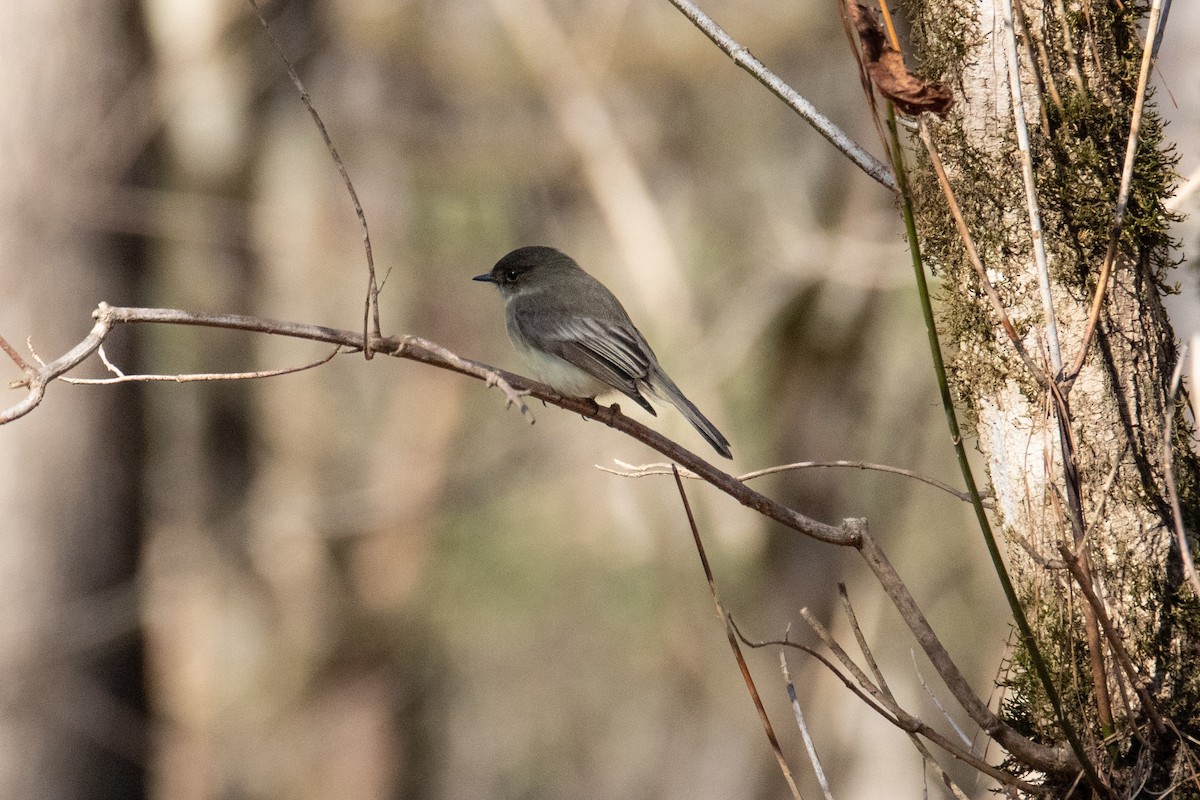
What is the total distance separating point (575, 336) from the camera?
4.66 m

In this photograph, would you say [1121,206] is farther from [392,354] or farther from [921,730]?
[392,354]

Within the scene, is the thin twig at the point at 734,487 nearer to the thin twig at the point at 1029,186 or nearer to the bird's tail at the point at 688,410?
the thin twig at the point at 1029,186

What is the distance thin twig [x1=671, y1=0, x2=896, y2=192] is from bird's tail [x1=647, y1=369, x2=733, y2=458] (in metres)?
1.54

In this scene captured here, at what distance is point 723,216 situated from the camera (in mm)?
10977

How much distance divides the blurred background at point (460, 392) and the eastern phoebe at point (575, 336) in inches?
116

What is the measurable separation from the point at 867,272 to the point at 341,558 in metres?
5.29

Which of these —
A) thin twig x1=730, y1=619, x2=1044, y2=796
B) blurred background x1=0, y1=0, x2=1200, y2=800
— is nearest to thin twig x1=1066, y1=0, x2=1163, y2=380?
thin twig x1=730, y1=619, x2=1044, y2=796

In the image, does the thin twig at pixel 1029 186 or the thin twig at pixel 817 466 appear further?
the thin twig at pixel 817 466

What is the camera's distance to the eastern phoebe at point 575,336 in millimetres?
4406

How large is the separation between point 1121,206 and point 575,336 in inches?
112

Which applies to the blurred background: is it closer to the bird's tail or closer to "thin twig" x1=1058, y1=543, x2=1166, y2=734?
the bird's tail

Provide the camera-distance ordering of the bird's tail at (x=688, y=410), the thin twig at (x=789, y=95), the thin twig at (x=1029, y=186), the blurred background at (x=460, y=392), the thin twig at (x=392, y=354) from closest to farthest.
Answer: the thin twig at (x=392, y=354)
the thin twig at (x=1029, y=186)
the thin twig at (x=789, y=95)
the bird's tail at (x=688, y=410)
the blurred background at (x=460, y=392)

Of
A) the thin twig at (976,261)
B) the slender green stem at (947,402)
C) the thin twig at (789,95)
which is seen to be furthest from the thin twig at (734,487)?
the thin twig at (789,95)

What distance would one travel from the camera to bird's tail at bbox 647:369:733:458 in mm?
3896
